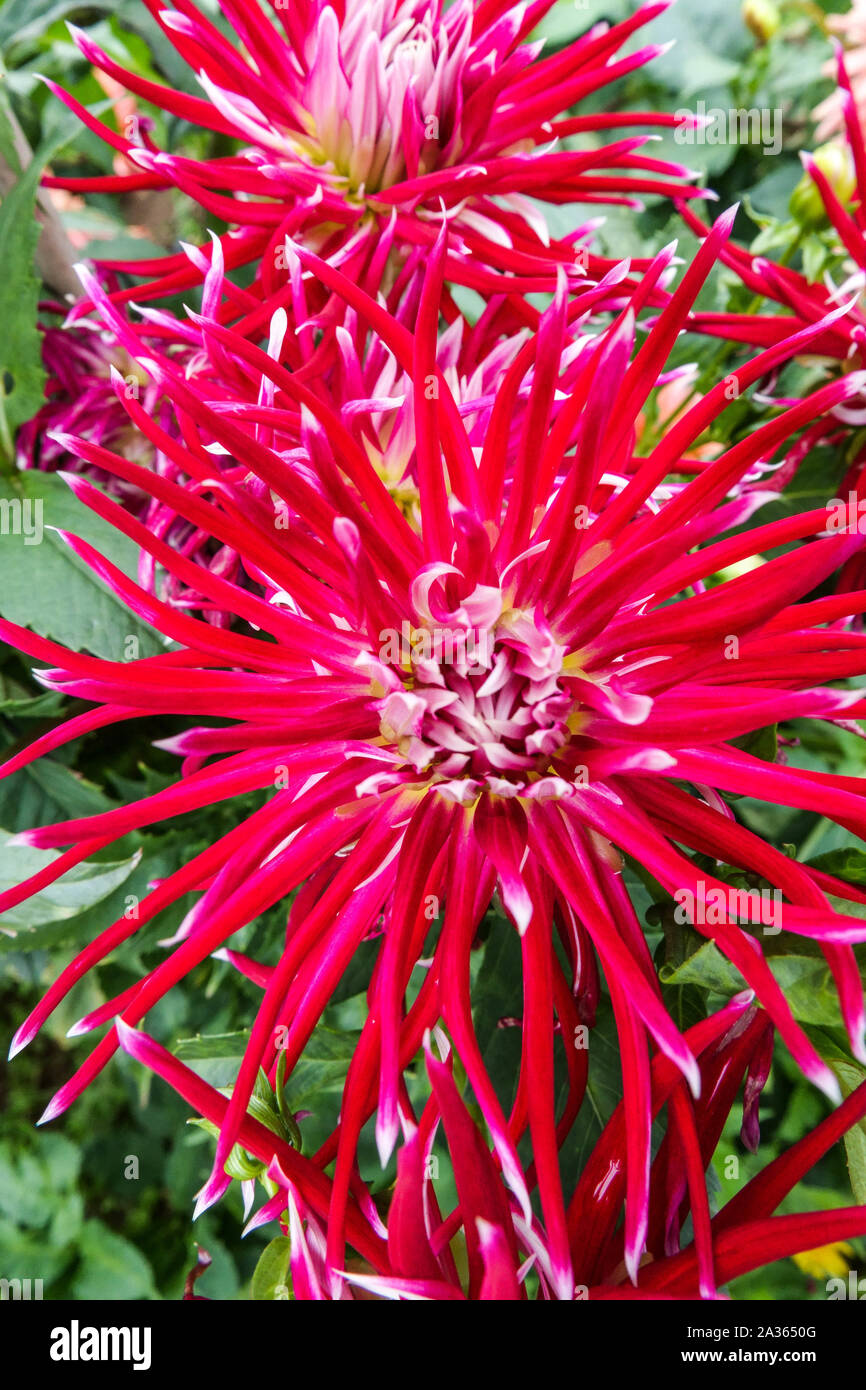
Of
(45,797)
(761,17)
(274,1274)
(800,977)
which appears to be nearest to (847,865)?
(800,977)

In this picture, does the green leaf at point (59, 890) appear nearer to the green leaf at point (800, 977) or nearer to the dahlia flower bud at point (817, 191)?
the green leaf at point (800, 977)

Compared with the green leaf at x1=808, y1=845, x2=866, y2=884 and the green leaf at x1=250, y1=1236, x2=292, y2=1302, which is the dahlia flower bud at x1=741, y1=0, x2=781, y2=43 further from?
the green leaf at x1=250, y1=1236, x2=292, y2=1302

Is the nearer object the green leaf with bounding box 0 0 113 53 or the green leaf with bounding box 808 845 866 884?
the green leaf with bounding box 808 845 866 884

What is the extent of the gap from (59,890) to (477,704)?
186 mm

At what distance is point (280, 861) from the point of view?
24 centimetres

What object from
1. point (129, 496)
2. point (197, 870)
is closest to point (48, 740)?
point (197, 870)

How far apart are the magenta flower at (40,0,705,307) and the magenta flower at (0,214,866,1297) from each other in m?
0.06

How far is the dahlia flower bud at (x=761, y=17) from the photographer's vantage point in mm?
544

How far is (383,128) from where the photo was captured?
0.30m

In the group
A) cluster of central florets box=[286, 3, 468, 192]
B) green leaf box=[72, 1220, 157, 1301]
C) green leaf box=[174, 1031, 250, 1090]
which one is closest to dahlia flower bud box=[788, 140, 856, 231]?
cluster of central florets box=[286, 3, 468, 192]

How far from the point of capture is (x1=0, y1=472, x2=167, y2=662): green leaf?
35 centimetres

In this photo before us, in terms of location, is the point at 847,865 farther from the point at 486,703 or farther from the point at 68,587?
the point at 68,587
